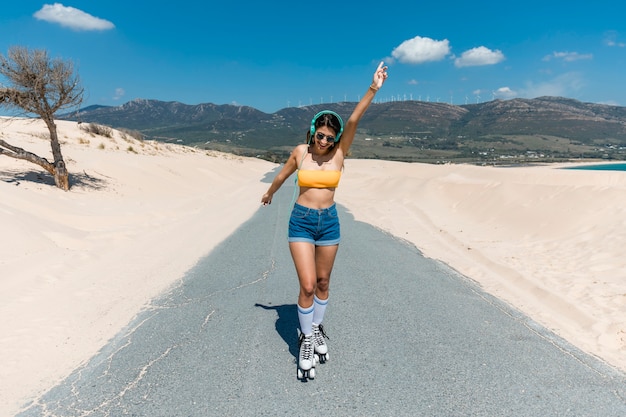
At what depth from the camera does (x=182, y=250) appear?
9.04 metres

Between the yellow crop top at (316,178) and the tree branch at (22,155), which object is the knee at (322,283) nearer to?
the yellow crop top at (316,178)

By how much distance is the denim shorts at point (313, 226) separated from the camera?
369 cm

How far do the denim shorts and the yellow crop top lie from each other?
9.2 inches

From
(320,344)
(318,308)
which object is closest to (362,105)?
(318,308)

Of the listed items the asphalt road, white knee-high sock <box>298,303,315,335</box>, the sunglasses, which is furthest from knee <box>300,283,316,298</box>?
the sunglasses

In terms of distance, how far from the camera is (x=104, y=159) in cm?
2305

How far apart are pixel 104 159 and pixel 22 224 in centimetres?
1630

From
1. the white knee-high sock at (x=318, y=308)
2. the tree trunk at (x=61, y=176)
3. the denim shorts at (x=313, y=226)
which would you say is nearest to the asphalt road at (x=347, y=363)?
the white knee-high sock at (x=318, y=308)

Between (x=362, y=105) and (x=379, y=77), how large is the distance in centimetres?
35

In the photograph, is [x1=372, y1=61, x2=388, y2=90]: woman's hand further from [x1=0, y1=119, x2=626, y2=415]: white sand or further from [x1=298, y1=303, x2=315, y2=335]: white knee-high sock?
[x1=0, y1=119, x2=626, y2=415]: white sand

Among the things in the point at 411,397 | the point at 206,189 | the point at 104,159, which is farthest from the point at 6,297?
the point at 206,189

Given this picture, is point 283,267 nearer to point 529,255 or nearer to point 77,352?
point 77,352

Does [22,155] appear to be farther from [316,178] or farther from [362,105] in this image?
[362,105]

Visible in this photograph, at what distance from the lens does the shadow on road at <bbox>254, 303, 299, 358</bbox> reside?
422 centimetres
